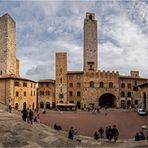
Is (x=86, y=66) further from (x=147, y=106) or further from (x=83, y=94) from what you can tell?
(x=147, y=106)

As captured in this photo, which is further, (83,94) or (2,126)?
(83,94)

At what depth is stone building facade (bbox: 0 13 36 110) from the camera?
46.0 metres

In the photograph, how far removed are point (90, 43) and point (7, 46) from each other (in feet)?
73.3

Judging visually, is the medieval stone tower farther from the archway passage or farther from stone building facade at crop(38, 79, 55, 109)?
the archway passage

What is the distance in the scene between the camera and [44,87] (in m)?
63.3

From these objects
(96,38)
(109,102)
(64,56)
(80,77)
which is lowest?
(109,102)

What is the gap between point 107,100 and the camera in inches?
2552

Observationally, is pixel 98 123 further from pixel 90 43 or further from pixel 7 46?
pixel 90 43

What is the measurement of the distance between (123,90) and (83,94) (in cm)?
1039

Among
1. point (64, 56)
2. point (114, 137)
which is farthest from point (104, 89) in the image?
point (114, 137)

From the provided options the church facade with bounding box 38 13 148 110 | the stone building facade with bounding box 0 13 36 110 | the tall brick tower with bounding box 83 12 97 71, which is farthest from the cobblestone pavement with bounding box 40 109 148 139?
the tall brick tower with bounding box 83 12 97 71

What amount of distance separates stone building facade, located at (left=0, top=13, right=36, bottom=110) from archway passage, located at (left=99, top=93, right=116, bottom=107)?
1830 cm

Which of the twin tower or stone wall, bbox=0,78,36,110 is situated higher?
the twin tower

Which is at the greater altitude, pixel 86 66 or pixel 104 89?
pixel 86 66
